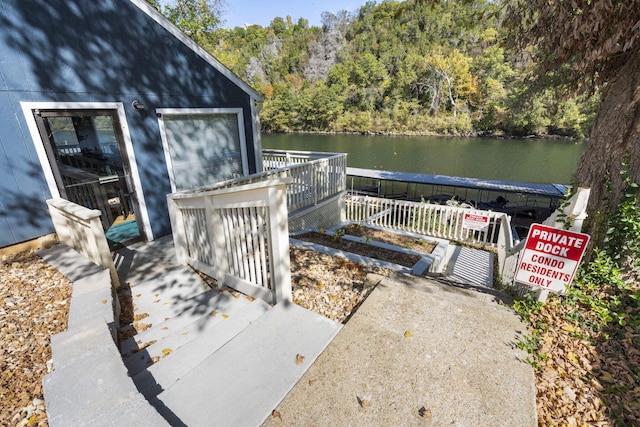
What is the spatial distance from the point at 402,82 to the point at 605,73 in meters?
57.2

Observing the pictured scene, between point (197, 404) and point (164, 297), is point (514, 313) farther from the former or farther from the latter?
point (164, 297)

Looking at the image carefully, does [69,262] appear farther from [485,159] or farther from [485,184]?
[485,159]

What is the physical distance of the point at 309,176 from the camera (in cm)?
678

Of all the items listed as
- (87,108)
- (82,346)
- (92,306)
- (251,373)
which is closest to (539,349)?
(251,373)

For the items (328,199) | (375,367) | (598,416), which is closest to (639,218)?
A: (598,416)

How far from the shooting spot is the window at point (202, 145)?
17.9 ft

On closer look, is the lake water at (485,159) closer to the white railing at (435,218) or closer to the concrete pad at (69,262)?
the white railing at (435,218)

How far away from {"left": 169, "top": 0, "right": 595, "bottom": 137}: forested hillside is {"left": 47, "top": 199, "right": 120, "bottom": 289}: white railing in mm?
18934

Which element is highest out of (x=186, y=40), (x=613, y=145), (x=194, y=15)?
(x=194, y=15)

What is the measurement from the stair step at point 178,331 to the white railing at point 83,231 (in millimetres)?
1148

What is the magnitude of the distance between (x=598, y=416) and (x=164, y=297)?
390cm

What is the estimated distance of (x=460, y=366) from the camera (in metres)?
2.19

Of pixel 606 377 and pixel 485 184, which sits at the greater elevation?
pixel 606 377

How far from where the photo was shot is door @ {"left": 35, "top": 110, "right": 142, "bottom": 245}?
4.48m
